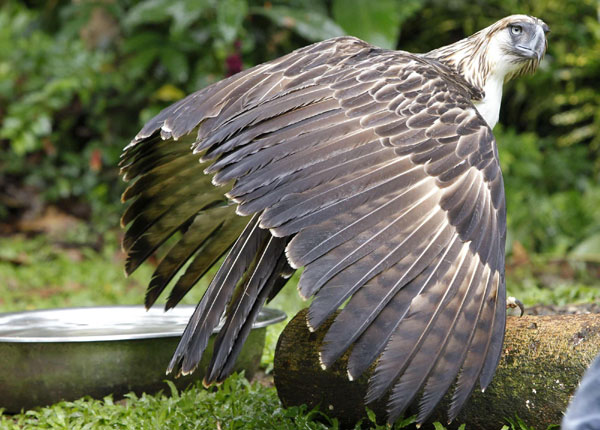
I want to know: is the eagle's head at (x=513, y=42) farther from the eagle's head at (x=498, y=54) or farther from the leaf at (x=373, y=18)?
→ the leaf at (x=373, y=18)

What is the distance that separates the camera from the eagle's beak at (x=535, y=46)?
13.7 feet

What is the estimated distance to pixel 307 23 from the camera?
7723mm

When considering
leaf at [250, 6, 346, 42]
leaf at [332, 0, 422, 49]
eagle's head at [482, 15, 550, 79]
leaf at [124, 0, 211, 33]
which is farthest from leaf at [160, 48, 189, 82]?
eagle's head at [482, 15, 550, 79]

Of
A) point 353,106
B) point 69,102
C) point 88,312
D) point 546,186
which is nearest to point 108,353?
point 88,312

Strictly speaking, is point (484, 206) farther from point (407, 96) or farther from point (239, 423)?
point (239, 423)

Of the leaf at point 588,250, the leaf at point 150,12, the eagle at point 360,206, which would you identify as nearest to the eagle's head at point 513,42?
the eagle at point 360,206

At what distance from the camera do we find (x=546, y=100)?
9562 mm

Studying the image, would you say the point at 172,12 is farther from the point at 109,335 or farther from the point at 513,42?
the point at 109,335

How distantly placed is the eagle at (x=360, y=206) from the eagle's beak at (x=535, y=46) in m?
0.59

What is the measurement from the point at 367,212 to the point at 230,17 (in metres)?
4.90

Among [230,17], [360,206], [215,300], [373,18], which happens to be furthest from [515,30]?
[373,18]

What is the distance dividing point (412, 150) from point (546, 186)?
6655 mm

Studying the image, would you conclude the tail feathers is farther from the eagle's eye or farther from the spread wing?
the eagle's eye

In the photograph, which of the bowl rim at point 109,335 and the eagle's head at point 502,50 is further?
the eagle's head at point 502,50
